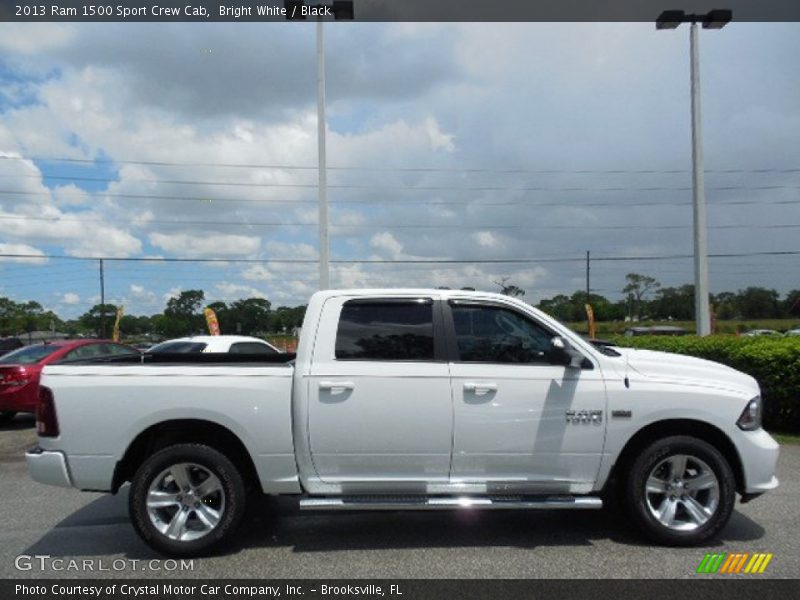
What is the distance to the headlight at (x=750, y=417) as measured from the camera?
203 inches

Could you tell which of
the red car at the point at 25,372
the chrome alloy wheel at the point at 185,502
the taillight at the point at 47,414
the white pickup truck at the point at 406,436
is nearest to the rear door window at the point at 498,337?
the white pickup truck at the point at 406,436

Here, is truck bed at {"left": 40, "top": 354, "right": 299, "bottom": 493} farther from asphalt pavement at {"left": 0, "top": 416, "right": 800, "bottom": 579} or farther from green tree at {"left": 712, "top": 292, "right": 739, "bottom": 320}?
green tree at {"left": 712, "top": 292, "right": 739, "bottom": 320}

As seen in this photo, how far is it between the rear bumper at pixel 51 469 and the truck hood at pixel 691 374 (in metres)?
4.36

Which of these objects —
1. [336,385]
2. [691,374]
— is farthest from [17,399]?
[691,374]

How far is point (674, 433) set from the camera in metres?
5.27

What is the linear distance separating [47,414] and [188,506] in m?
1.26

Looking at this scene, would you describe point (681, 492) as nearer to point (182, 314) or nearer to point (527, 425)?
point (527, 425)

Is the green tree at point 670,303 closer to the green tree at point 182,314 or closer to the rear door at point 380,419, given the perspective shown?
the green tree at point 182,314

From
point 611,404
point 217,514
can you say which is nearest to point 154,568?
point 217,514

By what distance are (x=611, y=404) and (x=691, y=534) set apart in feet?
3.72

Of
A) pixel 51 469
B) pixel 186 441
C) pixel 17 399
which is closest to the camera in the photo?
pixel 51 469

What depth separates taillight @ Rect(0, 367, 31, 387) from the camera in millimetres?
11945
